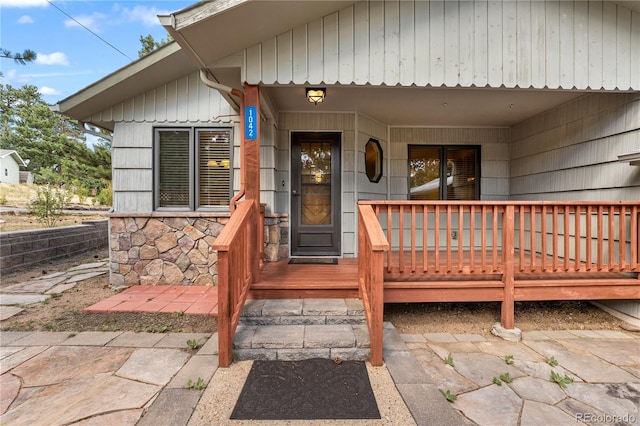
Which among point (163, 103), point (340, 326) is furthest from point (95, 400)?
→ point (163, 103)

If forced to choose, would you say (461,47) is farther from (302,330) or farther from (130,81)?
(130,81)

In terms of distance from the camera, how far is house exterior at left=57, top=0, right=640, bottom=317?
9.16 ft

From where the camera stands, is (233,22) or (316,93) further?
(316,93)

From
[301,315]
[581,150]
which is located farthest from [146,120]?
[581,150]

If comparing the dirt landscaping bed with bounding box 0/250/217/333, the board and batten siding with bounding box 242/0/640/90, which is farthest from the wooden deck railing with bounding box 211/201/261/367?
the board and batten siding with bounding box 242/0/640/90

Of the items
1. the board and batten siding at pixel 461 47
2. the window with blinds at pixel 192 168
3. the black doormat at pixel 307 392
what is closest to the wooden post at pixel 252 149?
the board and batten siding at pixel 461 47

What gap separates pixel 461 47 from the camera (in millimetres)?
2857

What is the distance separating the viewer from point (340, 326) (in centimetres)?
245

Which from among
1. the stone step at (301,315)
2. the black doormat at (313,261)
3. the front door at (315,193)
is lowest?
the stone step at (301,315)

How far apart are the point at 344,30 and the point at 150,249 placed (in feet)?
11.6

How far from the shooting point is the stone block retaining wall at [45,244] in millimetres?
4352

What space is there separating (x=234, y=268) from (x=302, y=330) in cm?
77

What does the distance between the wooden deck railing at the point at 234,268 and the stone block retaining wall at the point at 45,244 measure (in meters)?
4.29

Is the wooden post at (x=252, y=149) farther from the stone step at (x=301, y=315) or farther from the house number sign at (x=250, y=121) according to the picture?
the stone step at (x=301, y=315)
